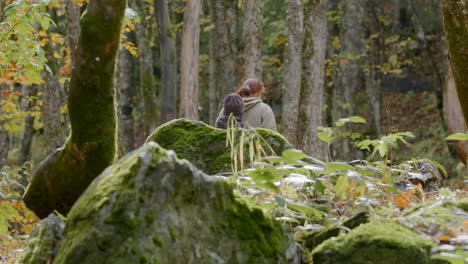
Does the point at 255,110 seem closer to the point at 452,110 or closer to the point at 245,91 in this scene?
the point at 245,91

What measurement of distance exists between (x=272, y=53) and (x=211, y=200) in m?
26.3

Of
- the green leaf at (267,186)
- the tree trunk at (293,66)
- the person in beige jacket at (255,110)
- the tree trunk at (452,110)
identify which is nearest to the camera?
the green leaf at (267,186)

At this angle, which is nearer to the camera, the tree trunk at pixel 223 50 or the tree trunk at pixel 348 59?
the tree trunk at pixel 223 50

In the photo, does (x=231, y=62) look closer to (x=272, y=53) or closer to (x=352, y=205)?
(x=272, y=53)

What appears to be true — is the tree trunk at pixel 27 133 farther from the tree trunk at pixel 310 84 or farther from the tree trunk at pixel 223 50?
the tree trunk at pixel 310 84

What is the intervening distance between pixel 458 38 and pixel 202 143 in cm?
240

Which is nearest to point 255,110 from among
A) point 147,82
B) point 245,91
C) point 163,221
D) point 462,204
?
point 245,91

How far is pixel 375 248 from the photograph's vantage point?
3.86 m

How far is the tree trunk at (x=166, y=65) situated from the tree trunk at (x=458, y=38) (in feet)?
36.9

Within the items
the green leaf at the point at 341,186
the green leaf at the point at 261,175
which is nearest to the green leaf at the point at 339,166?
the green leaf at the point at 341,186

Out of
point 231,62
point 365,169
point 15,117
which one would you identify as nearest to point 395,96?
point 231,62

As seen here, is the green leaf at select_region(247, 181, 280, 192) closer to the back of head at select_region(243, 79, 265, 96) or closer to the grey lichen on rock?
the grey lichen on rock

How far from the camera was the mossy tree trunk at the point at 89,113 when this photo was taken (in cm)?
477

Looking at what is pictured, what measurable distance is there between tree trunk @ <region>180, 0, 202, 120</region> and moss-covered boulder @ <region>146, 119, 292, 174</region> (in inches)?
381
